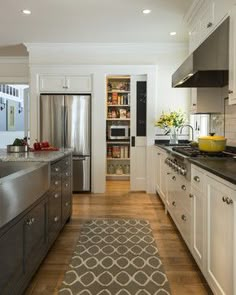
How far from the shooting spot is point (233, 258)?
1.50m

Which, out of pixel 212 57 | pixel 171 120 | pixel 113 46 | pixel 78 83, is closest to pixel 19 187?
pixel 212 57

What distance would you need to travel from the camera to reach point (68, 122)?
17.3ft

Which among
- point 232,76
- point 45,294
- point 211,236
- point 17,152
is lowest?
point 45,294

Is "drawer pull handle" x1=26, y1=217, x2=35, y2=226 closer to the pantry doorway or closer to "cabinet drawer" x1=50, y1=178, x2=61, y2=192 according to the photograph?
"cabinet drawer" x1=50, y1=178, x2=61, y2=192

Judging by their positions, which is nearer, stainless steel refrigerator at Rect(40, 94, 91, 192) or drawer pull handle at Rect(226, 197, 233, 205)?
drawer pull handle at Rect(226, 197, 233, 205)

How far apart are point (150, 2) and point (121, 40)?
5.04ft

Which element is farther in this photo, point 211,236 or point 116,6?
point 116,6

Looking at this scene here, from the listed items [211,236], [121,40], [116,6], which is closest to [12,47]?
[121,40]

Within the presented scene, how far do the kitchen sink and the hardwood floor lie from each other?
2.21 ft

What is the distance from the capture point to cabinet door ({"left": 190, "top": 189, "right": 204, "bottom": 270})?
7.08 feet

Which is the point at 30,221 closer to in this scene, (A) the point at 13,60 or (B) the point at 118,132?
(B) the point at 118,132

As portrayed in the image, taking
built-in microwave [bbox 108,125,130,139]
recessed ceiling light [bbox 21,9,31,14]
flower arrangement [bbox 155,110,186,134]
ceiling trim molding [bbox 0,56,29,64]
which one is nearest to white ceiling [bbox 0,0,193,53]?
recessed ceiling light [bbox 21,9,31,14]

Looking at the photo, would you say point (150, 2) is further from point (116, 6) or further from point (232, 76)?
point (232, 76)

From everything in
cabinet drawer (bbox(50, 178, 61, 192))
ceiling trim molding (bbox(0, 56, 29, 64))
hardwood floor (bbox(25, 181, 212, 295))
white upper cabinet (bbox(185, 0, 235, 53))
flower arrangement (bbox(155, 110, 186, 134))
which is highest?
ceiling trim molding (bbox(0, 56, 29, 64))
